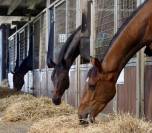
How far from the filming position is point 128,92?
8039 millimetres

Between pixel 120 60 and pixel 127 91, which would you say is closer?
pixel 120 60

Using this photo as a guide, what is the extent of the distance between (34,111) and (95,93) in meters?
4.19

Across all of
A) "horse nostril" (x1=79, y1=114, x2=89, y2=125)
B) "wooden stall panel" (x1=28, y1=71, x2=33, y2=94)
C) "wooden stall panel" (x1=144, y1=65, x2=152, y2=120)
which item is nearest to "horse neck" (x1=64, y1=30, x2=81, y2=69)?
"wooden stall panel" (x1=144, y1=65, x2=152, y2=120)

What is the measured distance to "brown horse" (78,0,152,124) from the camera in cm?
615

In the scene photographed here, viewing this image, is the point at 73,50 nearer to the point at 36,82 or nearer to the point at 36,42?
the point at 36,82

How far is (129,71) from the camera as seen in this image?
7.97 meters

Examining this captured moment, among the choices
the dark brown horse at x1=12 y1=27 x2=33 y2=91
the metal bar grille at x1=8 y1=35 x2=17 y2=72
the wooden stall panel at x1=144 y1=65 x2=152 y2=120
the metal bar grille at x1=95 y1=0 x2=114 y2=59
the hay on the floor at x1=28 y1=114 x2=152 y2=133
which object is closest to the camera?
the hay on the floor at x1=28 y1=114 x2=152 y2=133

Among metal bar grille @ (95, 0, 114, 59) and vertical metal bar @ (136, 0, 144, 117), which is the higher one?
metal bar grille @ (95, 0, 114, 59)

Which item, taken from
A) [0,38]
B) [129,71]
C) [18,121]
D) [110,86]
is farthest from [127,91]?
[0,38]

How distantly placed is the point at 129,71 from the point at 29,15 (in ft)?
38.9

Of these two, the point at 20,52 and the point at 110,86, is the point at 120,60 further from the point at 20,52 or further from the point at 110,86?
the point at 20,52

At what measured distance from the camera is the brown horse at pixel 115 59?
615 centimetres

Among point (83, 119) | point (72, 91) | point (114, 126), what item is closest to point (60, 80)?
point (72, 91)

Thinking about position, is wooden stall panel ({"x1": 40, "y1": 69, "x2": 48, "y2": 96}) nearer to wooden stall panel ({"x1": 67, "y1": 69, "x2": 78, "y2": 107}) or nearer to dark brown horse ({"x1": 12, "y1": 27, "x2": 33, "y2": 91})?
dark brown horse ({"x1": 12, "y1": 27, "x2": 33, "y2": 91})
